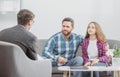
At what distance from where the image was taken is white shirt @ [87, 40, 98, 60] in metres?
4.40

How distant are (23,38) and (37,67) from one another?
388 millimetres

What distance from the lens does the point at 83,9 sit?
17.3ft

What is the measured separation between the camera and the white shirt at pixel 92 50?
4402mm

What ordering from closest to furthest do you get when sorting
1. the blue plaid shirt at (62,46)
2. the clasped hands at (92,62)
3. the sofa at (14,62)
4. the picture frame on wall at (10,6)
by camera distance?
1. the sofa at (14,62)
2. the clasped hands at (92,62)
3. the blue plaid shirt at (62,46)
4. the picture frame on wall at (10,6)

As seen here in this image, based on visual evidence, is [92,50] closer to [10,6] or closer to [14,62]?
[14,62]

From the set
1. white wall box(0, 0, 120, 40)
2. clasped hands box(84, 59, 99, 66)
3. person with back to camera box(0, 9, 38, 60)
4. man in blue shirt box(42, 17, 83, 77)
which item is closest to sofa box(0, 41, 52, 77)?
person with back to camera box(0, 9, 38, 60)

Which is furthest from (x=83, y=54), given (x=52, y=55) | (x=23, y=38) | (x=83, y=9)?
(x=23, y=38)

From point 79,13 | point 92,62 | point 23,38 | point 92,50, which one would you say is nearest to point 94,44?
point 92,50

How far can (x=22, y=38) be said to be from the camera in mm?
3189

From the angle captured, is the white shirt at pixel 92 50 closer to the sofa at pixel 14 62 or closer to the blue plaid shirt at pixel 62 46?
the blue plaid shirt at pixel 62 46

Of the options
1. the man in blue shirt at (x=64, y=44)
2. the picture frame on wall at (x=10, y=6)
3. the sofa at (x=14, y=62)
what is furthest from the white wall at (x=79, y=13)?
the sofa at (x=14, y=62)

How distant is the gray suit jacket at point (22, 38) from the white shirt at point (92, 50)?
138cm

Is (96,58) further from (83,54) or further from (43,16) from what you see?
(43,16)

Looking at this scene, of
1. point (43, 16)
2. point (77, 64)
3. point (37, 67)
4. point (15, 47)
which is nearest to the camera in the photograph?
point (15, 47)
